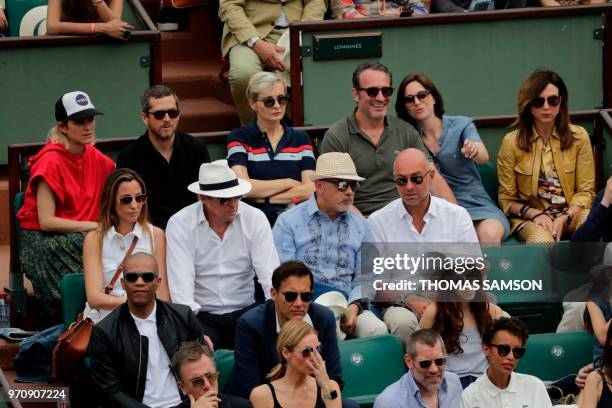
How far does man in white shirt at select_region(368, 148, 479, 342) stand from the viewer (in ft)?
32.4

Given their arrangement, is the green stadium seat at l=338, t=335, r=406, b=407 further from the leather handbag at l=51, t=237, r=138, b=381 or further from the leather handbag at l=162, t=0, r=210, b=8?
the leather handbag at l=162, t=0, r=210, b=8

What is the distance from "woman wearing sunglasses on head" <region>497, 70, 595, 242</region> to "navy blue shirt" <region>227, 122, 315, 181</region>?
143 centimetres

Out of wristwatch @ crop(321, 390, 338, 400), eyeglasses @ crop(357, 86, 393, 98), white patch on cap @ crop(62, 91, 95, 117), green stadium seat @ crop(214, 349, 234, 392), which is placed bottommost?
wristwatch @ crop(321, 390, 338, 400)

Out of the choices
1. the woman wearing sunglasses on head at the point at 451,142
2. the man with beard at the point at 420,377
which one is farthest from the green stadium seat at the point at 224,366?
the woman wearing sunglasses on head at the point at 451,142

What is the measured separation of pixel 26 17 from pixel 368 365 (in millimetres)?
4645

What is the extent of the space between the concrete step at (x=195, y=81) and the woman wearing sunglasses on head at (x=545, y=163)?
2995 mm

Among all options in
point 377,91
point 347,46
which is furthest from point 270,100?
point 347,46

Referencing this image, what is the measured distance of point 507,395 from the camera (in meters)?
8.77

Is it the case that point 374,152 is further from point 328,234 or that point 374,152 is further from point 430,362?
point 430,362

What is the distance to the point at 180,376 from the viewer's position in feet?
27.2

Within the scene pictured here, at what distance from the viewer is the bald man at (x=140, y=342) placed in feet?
28.3

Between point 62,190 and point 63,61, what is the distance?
2.02 metres

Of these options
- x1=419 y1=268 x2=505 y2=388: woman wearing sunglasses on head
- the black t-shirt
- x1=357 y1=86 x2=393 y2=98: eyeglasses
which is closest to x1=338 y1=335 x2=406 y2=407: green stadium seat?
x1=419 y1=268 x2=505 y2=388: woman wearing sunglasses on head

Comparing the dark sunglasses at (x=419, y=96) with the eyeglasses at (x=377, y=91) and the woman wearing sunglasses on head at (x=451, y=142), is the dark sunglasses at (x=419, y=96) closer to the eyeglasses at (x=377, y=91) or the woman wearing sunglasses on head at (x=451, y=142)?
the woman wearing sunglasses on head at (x=451, y=142)
